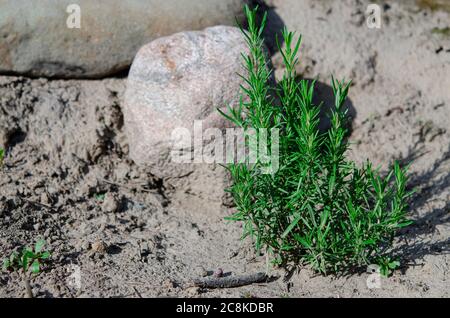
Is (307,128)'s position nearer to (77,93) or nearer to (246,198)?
(246,198)

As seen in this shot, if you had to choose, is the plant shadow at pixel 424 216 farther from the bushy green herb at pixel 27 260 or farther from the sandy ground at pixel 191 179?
the bushy green herb at pixel 27 260

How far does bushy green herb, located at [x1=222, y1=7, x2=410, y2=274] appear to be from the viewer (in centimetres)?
422

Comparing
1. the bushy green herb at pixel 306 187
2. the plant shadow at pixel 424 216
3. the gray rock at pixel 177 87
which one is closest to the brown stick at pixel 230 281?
the bushy green herb at pixel 306 187

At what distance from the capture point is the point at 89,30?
580 centimetres

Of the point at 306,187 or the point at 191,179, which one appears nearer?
the point at 306,187

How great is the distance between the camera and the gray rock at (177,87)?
520cm

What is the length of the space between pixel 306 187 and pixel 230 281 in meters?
0.79

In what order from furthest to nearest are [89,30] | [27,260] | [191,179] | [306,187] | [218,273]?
[89,30], [191,179], [218,273], [27,260], [306,187]

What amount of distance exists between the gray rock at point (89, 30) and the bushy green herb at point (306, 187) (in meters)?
1.64

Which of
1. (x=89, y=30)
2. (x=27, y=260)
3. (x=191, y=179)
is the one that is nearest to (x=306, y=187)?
(x=191, y=179)

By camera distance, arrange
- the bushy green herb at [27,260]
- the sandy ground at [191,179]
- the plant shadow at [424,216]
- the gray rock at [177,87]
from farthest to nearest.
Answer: the gray rock at [177,87]
the plant shadow at [424,216]
the sandy ground at [191,179]
the bushy green herb at [27,260]

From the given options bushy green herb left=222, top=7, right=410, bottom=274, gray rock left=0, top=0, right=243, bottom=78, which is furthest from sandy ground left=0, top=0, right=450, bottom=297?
bushy green herb left=222, top=7, right=410, bottom=274

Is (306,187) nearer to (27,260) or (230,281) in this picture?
(230,281)

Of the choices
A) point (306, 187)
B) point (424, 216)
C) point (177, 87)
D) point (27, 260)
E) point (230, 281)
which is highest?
point (177, 87)
